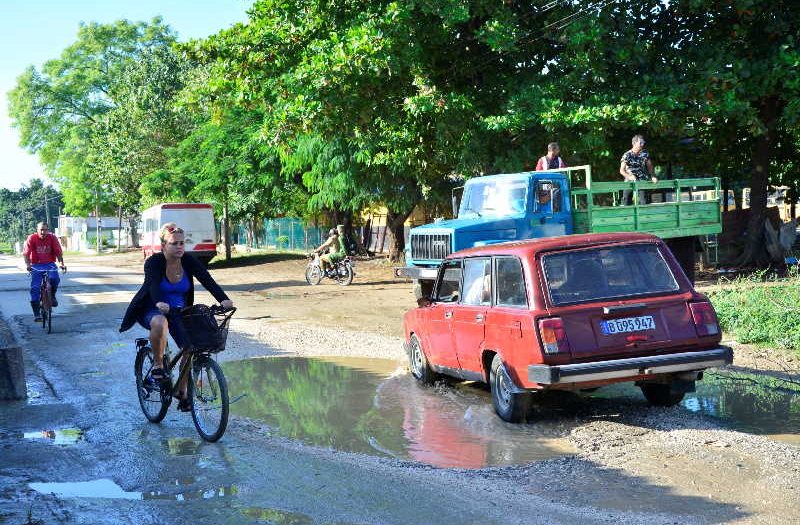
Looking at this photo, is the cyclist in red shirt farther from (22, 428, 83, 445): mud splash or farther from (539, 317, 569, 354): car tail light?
(539, 317, 569, 354): car tail light

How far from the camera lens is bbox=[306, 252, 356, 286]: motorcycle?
26500 millimetres

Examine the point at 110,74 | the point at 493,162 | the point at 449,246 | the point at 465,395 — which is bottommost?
the point at 465,395

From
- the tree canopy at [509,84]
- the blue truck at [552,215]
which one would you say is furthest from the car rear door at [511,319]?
the tree canopy at [509,84]

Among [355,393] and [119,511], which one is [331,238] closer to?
[355,393]

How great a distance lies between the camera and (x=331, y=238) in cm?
2642

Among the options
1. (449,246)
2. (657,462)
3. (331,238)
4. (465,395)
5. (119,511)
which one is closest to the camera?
(119,511)

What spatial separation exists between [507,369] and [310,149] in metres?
23.4

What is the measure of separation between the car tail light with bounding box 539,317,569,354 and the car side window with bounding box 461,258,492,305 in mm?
1124

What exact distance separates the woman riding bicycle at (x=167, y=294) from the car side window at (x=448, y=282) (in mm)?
2816

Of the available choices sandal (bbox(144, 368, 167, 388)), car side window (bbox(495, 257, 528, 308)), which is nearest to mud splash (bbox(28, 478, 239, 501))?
sandal (bbox(144, 368, 167, 388))

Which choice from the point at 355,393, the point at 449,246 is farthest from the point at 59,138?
the point at 355,393

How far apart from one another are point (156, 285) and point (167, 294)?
16 centimetres

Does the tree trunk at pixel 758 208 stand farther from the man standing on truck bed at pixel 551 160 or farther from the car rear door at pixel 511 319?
the car rear door at pixel 511 319

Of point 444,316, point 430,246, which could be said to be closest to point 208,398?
point 444,316
